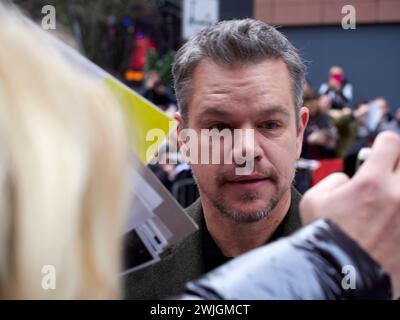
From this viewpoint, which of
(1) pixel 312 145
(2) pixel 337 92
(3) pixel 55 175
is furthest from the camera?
(2) pixel 337 92

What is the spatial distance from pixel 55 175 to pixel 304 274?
376 mm

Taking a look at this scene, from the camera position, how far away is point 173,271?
2064mm

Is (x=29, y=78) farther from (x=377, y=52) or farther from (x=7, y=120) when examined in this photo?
(x=377, y=52)

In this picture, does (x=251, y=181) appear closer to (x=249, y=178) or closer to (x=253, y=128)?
(x=249, y=178)

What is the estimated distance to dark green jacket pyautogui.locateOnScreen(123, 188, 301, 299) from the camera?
2.02m

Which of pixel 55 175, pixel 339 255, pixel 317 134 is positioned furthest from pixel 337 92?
pixel 55 175

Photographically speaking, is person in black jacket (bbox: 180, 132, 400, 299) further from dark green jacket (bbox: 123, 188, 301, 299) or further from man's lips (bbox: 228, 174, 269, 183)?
dark green jacket (bbox: 123, 188, 301, 299)

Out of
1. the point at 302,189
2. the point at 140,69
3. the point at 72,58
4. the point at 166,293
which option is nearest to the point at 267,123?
the point at 166,293

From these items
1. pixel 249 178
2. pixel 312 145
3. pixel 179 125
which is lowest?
pixel 312 145

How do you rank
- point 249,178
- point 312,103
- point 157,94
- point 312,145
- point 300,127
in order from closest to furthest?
1. point 249,178
2. point 300,127
3. point 312,145
4. point 312,103
5. point 157,94

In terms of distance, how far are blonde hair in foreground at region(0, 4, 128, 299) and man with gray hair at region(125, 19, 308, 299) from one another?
105 cm

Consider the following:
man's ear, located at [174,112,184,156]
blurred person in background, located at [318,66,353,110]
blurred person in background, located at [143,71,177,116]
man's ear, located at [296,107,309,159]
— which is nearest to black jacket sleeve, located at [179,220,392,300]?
man's ear, located at [296,107,309,159]

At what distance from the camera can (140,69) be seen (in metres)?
17.9

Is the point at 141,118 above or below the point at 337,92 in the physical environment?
above
